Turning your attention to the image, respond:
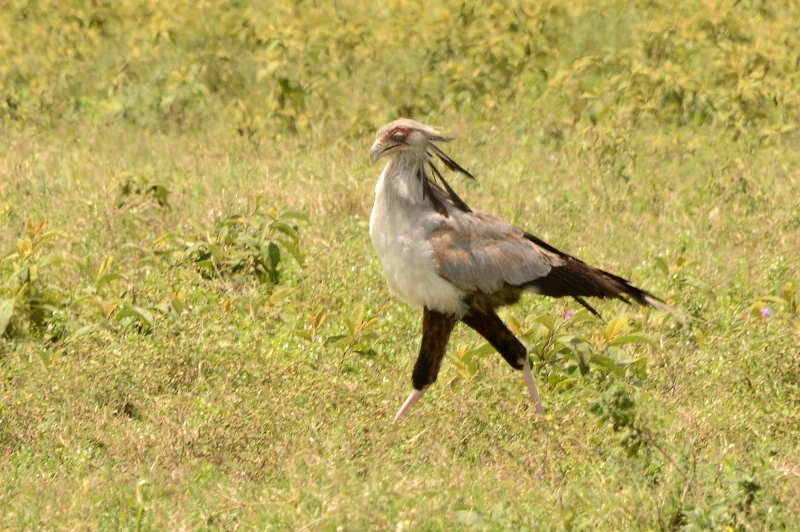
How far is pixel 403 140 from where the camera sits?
4.95 metres

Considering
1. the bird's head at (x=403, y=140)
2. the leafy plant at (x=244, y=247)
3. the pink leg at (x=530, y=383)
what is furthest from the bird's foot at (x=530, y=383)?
the leafy plant at (x=244, y=247)

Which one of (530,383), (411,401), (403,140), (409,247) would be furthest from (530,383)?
(403,140)

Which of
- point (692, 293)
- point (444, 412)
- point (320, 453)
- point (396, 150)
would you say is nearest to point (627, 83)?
point (692, 293)

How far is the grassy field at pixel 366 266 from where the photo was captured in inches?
154

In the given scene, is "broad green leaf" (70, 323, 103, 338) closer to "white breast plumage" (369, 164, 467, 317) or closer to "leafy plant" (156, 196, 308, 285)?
"leafy plant" (156, 196, 308, 285)

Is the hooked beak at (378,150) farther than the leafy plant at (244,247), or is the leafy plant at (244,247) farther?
the leafy plant at (244,247)

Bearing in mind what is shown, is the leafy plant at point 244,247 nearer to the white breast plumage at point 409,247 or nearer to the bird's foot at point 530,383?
the white breast plumage at point 409,247

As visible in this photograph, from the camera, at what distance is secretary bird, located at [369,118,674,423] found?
4.74m

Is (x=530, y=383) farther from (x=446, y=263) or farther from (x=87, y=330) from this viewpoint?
(x=87, y=330)

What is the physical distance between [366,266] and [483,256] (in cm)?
172

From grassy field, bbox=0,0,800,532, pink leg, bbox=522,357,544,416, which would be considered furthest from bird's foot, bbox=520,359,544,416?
grassy field, bbox=0,0,800,532

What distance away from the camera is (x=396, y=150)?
496cm

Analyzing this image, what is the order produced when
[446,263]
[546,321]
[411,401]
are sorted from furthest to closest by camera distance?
[546,321] < [411,401] < [446,263]

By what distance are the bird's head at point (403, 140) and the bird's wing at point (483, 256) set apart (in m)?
0.36
